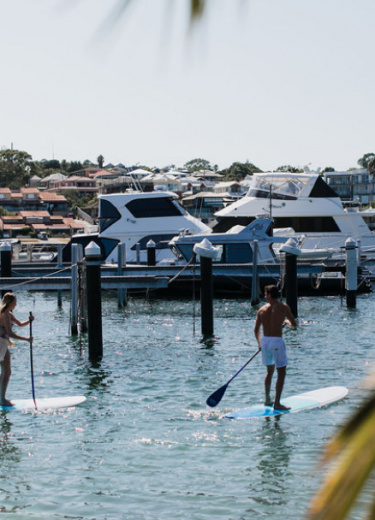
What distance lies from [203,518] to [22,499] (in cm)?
188

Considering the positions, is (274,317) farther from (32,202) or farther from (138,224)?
(32,202)

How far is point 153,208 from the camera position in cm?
3231

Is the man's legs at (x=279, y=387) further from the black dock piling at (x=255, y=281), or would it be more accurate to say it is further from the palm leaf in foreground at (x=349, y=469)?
the black dock piling at (x=255, y=281)

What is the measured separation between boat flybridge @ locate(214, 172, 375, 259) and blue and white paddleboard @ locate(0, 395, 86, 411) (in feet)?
73.7

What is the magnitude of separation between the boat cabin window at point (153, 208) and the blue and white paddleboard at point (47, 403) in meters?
20.9

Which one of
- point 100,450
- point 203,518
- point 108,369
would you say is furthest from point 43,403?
point 203,518

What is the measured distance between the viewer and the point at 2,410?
10.7 metres

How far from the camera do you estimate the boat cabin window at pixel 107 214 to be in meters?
32.2

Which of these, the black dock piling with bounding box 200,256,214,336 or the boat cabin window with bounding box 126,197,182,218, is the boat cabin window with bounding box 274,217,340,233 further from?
the black dock piling with bounding box 200,256,214,336

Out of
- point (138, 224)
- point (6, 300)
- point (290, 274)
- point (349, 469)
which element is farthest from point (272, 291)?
point (138, 224)

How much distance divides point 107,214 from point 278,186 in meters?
8.54

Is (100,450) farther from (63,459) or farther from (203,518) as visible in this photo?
(203,518)

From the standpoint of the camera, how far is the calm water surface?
24.0ft

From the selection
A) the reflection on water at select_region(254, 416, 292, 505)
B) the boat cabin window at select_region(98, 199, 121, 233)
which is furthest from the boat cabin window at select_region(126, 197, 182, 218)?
the reflection on water at select_region(254, 416, 292, 505)
